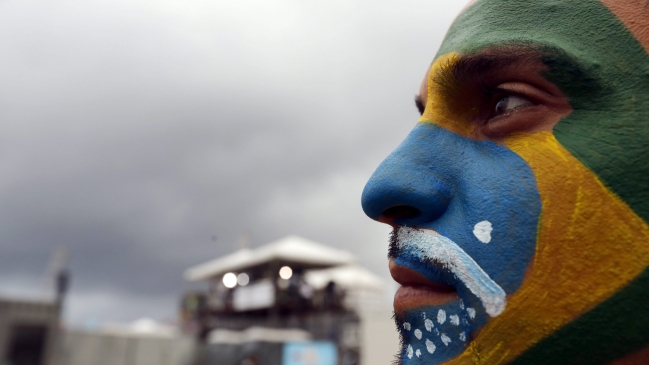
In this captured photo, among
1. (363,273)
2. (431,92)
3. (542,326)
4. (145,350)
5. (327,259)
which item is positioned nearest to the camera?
(542,326)

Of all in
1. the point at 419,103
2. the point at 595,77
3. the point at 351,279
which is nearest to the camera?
the point at 595,77

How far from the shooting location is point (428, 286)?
146cm

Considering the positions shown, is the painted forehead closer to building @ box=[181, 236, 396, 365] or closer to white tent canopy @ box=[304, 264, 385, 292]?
building @ box=[181, 236, 396, 365]

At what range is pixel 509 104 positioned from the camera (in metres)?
1.47

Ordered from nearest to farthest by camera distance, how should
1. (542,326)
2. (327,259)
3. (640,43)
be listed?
(542,326)
(640,43)
(327,259)

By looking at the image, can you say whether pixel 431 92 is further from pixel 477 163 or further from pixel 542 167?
pixel 542 167

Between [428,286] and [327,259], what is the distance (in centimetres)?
1299

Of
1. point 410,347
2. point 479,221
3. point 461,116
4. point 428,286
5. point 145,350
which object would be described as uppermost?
point 145,350

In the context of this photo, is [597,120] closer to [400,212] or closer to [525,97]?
[525,97]

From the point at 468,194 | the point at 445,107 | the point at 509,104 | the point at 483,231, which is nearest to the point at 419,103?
the point at 445,107

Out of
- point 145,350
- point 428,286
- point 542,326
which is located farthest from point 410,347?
point 145,350

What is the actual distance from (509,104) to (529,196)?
0.29 metres

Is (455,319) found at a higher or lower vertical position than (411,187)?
lower

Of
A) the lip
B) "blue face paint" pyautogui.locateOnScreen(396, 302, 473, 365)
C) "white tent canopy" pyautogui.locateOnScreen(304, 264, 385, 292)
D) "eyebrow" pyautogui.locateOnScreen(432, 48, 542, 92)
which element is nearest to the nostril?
the lip
